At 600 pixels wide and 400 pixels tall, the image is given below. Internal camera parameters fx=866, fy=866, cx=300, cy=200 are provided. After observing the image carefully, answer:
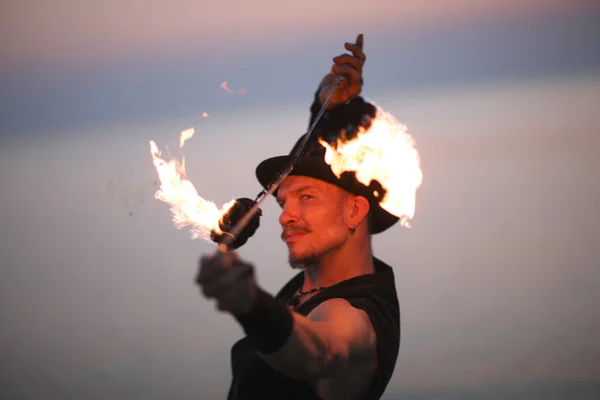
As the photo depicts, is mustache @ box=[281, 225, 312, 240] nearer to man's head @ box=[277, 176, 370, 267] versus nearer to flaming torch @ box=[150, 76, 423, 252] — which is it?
man's head @ box=[277, 176, 370, 267]

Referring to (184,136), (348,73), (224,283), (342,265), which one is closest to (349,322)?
(342,265)

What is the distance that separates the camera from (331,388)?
2.86 meters

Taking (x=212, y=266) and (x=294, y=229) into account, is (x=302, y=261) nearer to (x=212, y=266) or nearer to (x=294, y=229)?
(x=294, y=229)

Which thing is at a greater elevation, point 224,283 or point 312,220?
point 312,220

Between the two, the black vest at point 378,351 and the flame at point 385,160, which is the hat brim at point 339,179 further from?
the black vest at point 378,351

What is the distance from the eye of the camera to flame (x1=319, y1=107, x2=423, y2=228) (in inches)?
132

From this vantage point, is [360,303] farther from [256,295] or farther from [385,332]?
[256,295]

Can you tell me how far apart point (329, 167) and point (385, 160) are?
8.8 inches

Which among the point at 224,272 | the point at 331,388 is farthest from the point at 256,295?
the point at 331,388

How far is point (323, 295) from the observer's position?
3.22 meters

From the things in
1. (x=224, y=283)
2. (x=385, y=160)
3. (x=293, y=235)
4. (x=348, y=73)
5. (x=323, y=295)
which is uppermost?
(x=348, y=73)

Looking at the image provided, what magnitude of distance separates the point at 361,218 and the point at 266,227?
123 inches

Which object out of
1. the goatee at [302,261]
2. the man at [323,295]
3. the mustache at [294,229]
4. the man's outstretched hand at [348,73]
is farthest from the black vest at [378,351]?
the man's outstretched hand at [348,73]

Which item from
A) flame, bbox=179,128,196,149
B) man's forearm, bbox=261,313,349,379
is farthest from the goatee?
man's forearm, bbox=261,313,349,379
